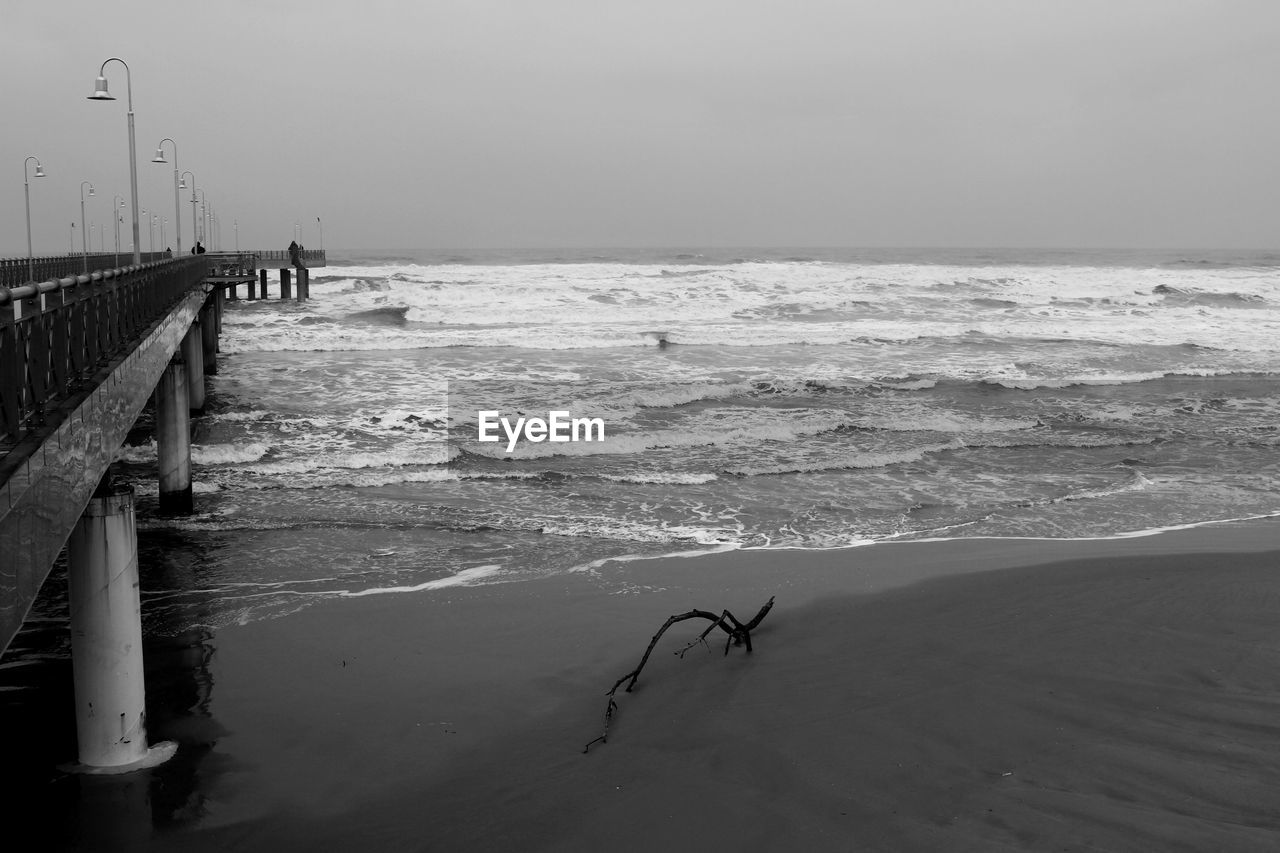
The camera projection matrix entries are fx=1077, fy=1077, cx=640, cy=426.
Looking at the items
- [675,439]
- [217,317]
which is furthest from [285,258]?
[675,439]

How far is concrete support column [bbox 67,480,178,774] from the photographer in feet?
19.7

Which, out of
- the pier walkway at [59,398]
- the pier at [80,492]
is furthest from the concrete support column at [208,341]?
the pier at [80,492]

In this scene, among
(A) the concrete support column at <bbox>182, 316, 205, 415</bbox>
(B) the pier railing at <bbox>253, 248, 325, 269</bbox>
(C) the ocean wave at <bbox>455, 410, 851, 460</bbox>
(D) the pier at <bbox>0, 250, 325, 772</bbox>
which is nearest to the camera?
(D) the pier at <bbox>0, 250, 325, 772</bbox>

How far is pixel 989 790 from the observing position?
5414 mm

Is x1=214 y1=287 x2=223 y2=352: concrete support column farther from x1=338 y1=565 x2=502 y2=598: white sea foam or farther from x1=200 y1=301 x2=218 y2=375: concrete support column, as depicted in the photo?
x1=338 y1=565 x2=502 y2=598: white sea foam

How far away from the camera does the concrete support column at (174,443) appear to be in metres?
13.1

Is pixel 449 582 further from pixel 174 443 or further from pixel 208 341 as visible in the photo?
pixel 208 341

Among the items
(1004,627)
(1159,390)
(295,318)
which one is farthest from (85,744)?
(295,318)

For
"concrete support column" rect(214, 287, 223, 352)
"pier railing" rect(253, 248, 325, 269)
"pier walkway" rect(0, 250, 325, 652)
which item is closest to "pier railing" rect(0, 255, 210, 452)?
"pier walkway" rect(0, 250, 325, 652)

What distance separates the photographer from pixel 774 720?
21.0ft

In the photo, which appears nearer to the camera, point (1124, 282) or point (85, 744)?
point (85, 744)

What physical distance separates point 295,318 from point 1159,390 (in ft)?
109

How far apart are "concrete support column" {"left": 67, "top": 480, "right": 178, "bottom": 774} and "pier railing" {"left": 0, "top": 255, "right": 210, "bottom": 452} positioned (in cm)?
71

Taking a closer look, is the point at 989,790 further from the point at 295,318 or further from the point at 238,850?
the point at 295,318
